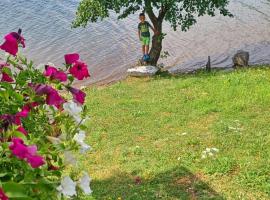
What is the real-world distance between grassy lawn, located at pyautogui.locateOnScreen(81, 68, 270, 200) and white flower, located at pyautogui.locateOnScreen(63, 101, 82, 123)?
428cm

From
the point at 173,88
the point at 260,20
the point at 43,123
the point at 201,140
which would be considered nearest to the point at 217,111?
the point at 201,140

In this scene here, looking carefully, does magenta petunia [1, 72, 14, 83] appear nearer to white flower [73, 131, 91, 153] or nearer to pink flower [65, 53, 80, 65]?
pink flower [65, 53, 80, 65]

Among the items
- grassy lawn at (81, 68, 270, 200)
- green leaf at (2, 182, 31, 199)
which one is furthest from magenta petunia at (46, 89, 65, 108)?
grassy lawn at (81, 68, 270, 200)

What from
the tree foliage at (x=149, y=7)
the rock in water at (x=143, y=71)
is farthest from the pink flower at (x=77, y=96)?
the rock in water at (x=143, y=71)

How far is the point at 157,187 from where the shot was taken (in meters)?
7.50

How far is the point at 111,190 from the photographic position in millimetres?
7582

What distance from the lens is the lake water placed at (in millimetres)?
21078

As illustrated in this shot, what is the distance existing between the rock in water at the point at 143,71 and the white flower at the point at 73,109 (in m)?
13.7

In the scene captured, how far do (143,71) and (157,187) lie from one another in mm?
9532

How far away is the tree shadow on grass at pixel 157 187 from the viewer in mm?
7168

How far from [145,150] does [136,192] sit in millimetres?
1825

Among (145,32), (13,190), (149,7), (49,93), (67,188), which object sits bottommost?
(145,32)

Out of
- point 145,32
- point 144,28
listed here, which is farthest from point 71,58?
point 145,32

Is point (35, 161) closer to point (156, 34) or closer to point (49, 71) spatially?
point (49, 71)
